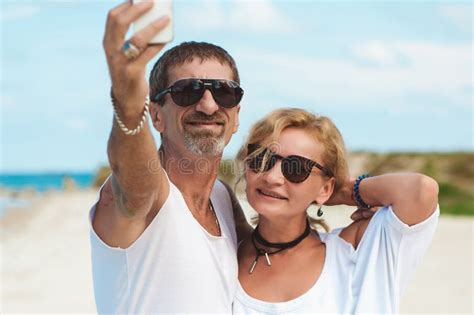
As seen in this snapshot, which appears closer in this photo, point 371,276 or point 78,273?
point 371,276

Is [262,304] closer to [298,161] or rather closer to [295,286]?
[295,286]

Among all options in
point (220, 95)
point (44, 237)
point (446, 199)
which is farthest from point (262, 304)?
point (446, 199)

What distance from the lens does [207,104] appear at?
11.8 feet

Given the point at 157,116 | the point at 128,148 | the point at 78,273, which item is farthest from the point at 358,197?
the point at 78,273

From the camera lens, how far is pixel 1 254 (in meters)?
14.2

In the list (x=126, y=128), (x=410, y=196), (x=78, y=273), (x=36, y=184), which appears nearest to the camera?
(x=126, y=128)

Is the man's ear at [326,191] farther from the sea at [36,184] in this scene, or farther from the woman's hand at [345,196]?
the sea at [36,184]

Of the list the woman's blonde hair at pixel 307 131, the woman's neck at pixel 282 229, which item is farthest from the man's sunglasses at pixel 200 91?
the woman's neck at pixel 282 229

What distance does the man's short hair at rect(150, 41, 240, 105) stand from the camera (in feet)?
12.3

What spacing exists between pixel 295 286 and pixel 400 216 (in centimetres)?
64

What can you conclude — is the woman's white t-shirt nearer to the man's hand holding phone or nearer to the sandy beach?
the man's hand holding phone

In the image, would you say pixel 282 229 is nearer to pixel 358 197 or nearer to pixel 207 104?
pixel 358 197

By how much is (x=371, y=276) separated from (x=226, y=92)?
1.20 metres

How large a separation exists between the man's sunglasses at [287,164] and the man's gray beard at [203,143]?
23 cm
